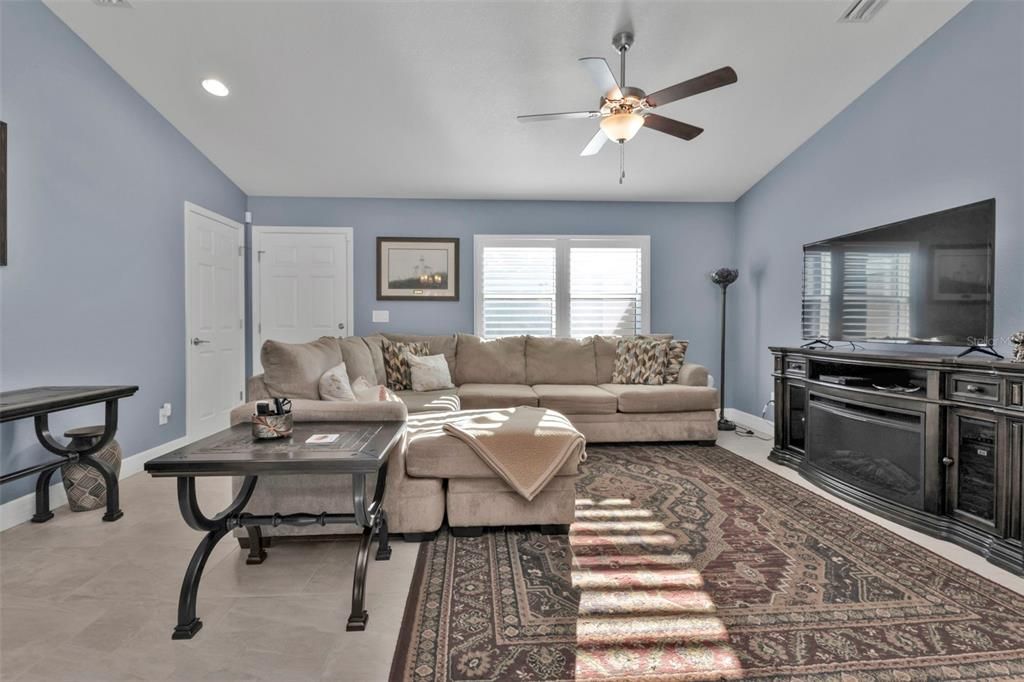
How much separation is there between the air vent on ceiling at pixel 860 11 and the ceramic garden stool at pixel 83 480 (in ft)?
16.5

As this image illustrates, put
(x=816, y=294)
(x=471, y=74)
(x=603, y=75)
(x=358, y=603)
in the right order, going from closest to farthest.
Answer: (x=358, y=603)
(x=603, y=75)
(x=471, y=74)
(x=816, y=294)

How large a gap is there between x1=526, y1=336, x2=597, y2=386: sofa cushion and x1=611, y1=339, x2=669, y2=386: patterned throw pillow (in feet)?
0.87

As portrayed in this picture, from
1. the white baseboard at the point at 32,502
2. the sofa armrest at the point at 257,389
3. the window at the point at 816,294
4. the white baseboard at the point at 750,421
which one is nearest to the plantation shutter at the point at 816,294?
the window at the point at 816,294

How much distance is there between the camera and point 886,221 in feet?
10.8

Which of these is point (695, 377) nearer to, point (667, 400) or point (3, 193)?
point (667, 400)

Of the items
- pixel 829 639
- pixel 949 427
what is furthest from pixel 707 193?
pixel 829 639

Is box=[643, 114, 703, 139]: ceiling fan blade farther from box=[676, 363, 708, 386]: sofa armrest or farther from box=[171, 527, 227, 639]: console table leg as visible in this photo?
box=[171, 527, 227, 639]: console table leg

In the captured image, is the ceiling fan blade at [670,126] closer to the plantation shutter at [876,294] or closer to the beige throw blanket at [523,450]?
the plantation shutter at [876,294]

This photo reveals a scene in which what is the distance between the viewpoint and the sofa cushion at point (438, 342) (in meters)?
4.71

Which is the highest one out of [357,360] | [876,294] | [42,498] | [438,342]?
[876,294]

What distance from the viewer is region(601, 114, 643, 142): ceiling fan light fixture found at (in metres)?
2.68

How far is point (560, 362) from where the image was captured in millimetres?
4797

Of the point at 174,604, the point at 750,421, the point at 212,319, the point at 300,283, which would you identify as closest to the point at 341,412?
the point at 174,604

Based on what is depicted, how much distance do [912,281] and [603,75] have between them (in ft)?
7.26
